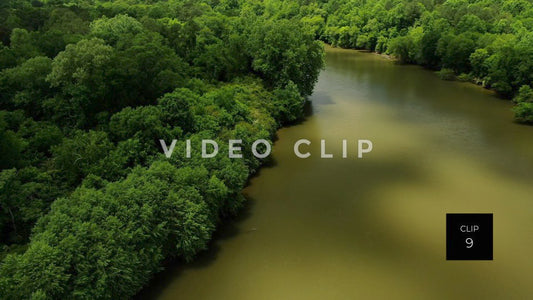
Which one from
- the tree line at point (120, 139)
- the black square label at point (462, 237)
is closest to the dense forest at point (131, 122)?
the tree line at point (120, 139)

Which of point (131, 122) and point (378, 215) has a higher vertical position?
point (131, 122)

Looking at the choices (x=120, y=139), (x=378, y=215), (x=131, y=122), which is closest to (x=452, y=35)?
(x=378, y=215)

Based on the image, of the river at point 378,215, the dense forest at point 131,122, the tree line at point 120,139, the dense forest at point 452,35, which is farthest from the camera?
the dense forest at point 452,35

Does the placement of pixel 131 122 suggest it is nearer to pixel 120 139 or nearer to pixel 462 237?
pixel 120 139

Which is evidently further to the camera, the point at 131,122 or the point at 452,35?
the point at 452,35

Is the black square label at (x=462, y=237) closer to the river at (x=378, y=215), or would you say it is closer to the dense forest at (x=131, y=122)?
the river at (x=378, y=215)

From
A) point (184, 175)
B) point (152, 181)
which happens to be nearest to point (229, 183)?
point (184, 175)
